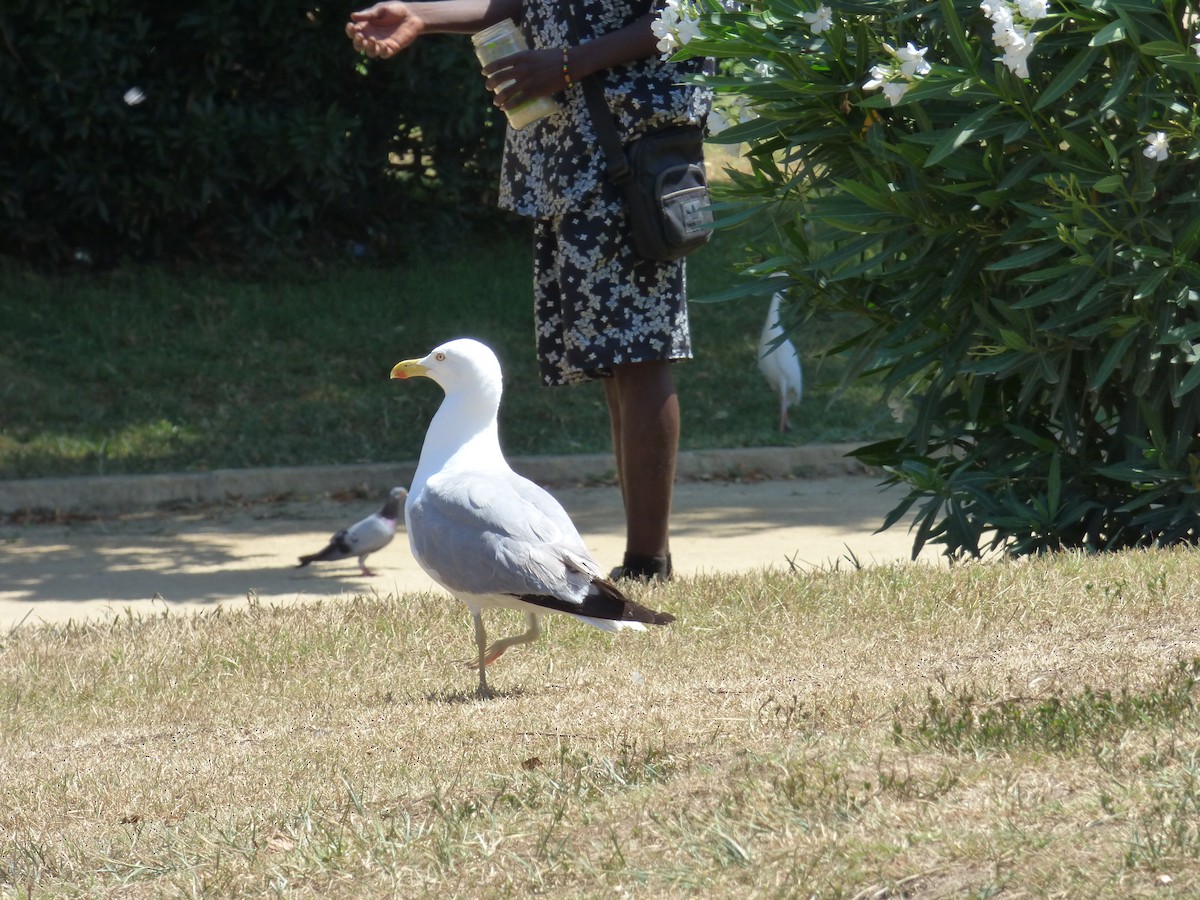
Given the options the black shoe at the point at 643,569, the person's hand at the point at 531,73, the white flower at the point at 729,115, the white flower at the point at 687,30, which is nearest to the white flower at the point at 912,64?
the white flower at the point at 687,30

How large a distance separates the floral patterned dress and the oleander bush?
0.83 feet

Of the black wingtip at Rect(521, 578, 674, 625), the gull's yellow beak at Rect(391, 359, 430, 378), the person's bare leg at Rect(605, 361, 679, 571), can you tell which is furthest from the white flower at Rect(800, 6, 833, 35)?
the black wingtip at Rect(521, 578, 674, 625)

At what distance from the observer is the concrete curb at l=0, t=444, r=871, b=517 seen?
8.85m

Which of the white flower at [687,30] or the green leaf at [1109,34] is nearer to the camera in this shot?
the green leaf at [1109,34]

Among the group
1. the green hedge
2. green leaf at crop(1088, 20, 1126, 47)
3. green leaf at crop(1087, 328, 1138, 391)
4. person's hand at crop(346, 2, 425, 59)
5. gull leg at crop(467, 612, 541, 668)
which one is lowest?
gull leg at crop(467, 612, 541, 668)

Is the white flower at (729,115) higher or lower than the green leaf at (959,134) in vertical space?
higher

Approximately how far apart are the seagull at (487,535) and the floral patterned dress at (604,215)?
804 mm

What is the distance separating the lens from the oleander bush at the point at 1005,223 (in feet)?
15.9

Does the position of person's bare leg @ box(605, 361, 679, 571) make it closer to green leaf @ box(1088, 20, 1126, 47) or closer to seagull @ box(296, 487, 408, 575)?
green leaf @ box(1088, 20, 1126, 47)

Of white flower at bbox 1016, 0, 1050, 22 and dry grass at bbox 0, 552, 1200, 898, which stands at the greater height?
white flower at bbox 1016, 0, 1050, 22

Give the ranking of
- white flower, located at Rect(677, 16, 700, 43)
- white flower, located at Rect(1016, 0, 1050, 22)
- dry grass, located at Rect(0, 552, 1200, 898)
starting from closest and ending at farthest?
dry grass, located at Rect(0, 552, 1200, 898), white flower, located at Rect(1016, 0, 1050, 22), white flower, located at Rect(677, 16, 700, 43)

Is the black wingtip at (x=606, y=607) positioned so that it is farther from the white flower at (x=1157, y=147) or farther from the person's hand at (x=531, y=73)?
the white flower at (x=1157, y=147)

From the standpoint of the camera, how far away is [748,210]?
554 centimetres

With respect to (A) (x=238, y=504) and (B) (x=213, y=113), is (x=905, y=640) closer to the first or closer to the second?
(A) (x=238, y=504)
